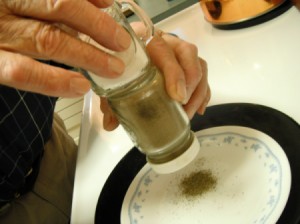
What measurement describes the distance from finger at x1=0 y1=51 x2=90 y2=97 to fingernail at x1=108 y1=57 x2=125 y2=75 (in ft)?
0.12

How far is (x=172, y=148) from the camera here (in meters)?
0.53

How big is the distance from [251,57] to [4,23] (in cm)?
51

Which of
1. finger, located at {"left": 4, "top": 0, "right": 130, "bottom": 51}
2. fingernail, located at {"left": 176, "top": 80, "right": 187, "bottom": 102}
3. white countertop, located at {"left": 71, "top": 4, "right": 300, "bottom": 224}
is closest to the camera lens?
finger, located at {"left": 4, "top": 0, "right": 130, "bottom": 51}

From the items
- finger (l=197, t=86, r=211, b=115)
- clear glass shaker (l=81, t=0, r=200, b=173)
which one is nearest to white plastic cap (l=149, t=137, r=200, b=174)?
clear glass shaker (l=81, t=0, r=200, b=173)

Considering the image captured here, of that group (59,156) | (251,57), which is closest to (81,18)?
(251,57)

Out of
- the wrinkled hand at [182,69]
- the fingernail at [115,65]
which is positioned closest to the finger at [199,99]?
the wrinkled hand at [182,69]

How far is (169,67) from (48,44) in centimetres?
22

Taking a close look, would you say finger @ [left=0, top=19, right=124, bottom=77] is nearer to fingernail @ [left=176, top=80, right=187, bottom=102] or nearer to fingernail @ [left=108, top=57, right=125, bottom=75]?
fingernail @ [left=108, top=57, right=125, bottom=75]

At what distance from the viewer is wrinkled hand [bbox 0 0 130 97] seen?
367 millimetres

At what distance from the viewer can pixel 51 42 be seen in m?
0.37

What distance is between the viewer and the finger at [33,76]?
367 millimetres

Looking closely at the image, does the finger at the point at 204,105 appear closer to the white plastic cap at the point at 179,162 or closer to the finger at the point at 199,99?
the finger at the point at 199,99

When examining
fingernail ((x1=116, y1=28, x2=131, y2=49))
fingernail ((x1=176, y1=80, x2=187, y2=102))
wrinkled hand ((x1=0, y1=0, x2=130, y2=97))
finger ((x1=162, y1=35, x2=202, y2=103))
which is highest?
wrinkled hand ((x1=0, y1=0, x2=130, y2=97))

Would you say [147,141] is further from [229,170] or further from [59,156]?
[59,156]
